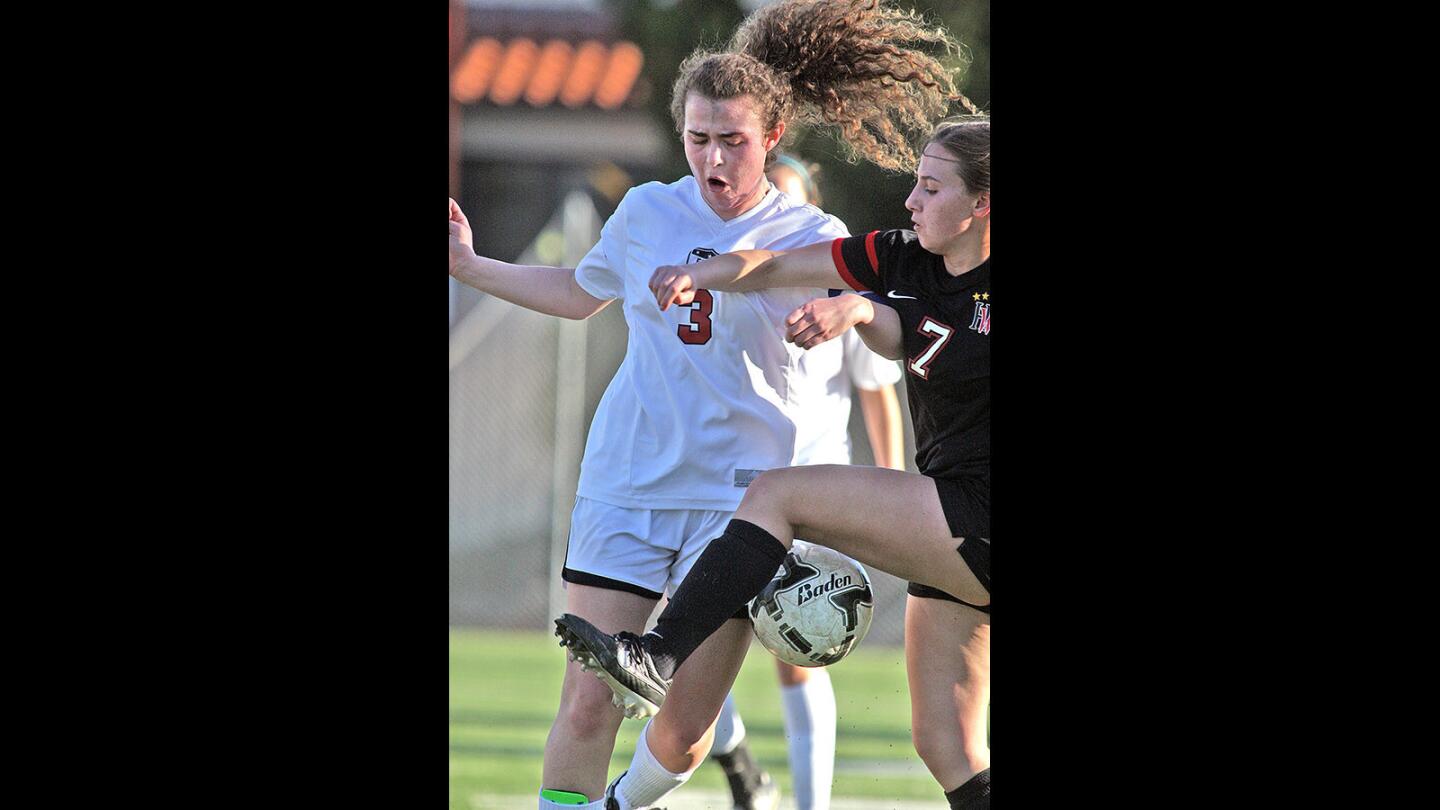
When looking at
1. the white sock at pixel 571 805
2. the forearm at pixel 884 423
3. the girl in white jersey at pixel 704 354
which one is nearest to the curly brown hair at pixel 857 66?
the girl in white jersey at pixel 704 354

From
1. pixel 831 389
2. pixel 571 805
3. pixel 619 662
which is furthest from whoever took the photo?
pixel 831 389

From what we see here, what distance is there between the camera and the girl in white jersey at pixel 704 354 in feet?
13.2

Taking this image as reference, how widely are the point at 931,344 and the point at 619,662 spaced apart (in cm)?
116

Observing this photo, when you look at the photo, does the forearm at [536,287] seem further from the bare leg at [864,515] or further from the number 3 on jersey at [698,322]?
the bare leg at [864,515]

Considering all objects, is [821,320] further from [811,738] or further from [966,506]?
[811,738]

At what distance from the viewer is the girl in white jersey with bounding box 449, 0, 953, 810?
4.03 meters

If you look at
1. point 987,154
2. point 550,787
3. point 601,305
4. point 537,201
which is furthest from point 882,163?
point 537,201

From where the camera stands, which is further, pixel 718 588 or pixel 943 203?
pixel 943 203

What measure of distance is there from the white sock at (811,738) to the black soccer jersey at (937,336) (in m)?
1.23

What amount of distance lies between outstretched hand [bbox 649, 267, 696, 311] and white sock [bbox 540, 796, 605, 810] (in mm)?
1357

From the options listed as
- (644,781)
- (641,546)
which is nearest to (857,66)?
(641,546)

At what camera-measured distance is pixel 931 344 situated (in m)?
3.88

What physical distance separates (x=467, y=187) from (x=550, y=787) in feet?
6.43
